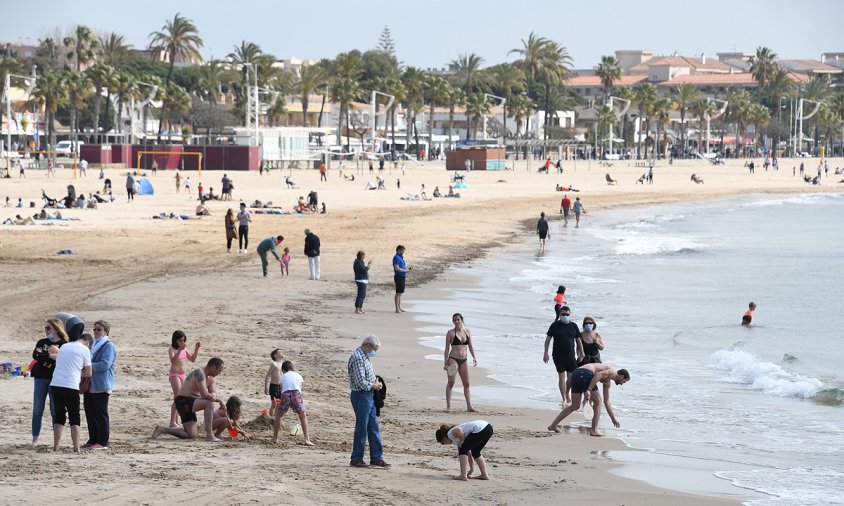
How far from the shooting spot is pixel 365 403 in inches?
412

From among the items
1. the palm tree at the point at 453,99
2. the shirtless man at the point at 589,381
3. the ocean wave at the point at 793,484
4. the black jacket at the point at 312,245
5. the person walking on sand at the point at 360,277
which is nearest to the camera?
the ocean wave at the point at 793,484

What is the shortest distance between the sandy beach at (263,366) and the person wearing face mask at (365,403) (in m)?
0.23

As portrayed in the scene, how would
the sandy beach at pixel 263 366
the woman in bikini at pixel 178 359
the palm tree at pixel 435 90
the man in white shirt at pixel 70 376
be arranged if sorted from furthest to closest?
the palm tree at pixel 435 90 < the woman in bikini at pixel 178 359 < the man in white shirt at pixel 70 376 < the sandy beach at pixel 263 366

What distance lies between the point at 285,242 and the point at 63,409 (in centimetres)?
2274

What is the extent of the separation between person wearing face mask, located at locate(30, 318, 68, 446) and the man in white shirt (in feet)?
0.58

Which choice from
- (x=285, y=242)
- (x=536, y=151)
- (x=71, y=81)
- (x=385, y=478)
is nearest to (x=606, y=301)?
(x=285, y=242)

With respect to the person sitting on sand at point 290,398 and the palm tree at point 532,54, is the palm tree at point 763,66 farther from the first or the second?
the person sitting on sand at point 290,398

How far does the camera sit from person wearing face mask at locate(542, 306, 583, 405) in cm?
1395

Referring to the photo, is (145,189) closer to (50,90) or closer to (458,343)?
(458,343)

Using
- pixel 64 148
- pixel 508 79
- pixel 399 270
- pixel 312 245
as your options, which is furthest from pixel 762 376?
pixel 508 79

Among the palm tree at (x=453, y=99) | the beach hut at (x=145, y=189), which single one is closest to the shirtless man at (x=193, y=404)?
the beach hut at (x=145, y=189)

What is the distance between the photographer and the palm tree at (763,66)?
494ft

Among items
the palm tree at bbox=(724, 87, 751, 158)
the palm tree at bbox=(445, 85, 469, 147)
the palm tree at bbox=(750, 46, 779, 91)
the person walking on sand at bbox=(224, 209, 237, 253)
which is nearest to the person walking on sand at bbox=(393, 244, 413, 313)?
the person walking on sand at bbox=(224, 209, 237, 253)

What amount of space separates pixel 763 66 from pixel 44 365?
152 meters
